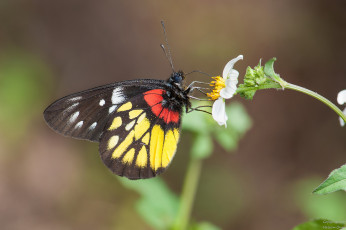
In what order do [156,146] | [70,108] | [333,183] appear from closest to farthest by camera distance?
[333,183], [70,108], [156,146]

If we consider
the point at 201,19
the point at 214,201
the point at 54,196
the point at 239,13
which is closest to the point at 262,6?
the point at 239,13

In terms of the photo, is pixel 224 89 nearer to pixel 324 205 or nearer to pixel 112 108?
pixel 112 108

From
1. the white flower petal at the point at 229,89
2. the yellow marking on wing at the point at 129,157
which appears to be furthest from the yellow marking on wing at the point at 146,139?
the white flower petal at the point at 229,89

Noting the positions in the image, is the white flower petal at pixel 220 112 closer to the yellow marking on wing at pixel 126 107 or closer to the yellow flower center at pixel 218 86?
the yellow flower center at pixel 218 86

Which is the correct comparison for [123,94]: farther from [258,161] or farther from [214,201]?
[258,161]

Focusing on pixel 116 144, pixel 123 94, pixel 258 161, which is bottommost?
pixel 116 144

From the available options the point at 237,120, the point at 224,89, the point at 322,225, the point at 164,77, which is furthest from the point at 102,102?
the point at 164,77
